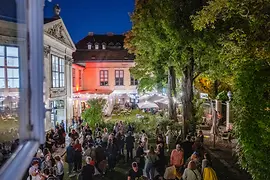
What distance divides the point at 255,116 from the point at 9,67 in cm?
777

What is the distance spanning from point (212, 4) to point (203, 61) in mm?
6884

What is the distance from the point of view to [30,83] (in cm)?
156

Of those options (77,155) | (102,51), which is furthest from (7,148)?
(102,51)

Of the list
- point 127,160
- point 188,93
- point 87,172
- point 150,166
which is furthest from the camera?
point 188,93

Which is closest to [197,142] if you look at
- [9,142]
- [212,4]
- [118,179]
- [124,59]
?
[118,179]

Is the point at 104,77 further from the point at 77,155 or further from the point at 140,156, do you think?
the point at 140,156

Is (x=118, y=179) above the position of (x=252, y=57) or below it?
below

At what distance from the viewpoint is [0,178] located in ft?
→ 4.12

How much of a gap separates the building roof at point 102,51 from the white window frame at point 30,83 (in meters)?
37.3

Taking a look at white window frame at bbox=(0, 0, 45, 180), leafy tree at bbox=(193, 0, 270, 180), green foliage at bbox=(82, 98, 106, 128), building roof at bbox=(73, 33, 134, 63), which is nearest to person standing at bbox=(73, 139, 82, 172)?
green foliage at bbox=(82, 98, 106, 128)

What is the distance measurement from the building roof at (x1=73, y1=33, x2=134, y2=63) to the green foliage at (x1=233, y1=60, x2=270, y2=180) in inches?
1223

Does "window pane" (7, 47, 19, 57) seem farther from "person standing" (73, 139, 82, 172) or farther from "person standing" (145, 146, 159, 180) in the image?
"person standing" (73, 139, 82, 172)

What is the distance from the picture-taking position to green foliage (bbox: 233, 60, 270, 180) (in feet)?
25.9

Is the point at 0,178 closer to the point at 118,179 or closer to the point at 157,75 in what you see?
the point at 118,179
